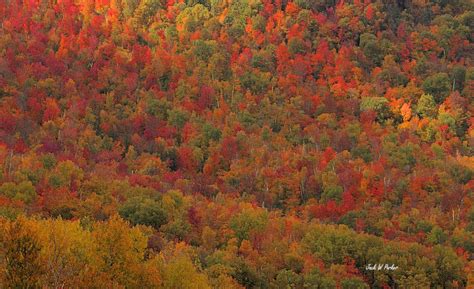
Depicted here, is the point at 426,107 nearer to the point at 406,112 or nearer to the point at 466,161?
the point at 406,112

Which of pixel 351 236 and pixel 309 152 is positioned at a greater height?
pixel 351 236

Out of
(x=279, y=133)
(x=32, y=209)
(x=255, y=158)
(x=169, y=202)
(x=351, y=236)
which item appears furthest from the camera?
(x=279, y=133)

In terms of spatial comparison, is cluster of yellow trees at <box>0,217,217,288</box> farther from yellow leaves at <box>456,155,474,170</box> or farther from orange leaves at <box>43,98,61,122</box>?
orange leaves at <box>43,98,61,122</box>

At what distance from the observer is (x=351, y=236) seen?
122m

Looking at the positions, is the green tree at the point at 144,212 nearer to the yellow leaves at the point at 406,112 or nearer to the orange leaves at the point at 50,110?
the orange leaves at the point at 50,110

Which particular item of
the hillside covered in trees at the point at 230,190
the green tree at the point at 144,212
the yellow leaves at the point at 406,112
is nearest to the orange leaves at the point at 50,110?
the hillside covered in trees at the point at 230,190

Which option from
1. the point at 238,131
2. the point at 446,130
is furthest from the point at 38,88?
the point at 446,130

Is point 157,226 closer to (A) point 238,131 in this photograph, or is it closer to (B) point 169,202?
(B) point 169,202

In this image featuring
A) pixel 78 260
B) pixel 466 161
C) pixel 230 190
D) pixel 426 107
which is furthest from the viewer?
pixel 426 107

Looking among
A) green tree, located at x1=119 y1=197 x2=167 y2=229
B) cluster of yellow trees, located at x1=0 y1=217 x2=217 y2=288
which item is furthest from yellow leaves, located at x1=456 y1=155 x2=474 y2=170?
cluster of yellow trees, located at x1=0 y1=217 x2=217 y2=288

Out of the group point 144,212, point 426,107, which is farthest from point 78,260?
point 426,107

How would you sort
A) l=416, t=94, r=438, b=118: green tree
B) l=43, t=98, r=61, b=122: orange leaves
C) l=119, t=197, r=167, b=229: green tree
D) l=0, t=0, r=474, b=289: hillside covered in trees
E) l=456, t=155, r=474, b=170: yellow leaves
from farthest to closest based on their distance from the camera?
1. l=416, t=94, r=438, b=118: green tree
2. l=43, t=98, r=61, b=122: orange leaves
3. l=456, t=155, r=474, b=170: yellow leaves
4. l=119, t=197, r=167, b=229: green tree
5. l=0, t=0, r=474, b=289: hillside covered in trees

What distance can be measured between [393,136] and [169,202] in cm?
6940

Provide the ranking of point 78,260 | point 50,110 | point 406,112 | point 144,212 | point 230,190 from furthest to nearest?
point 406,112 → point 50,110 → point 230,190 → point 144,212 → point 78,260
